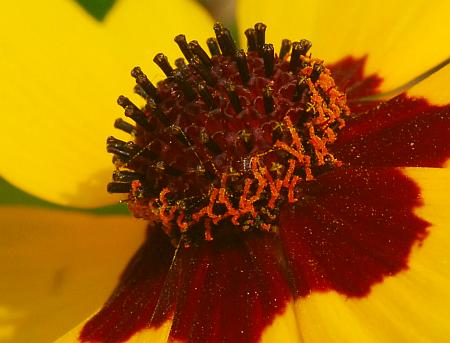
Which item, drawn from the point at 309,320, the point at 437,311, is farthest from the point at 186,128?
the point at 437,311

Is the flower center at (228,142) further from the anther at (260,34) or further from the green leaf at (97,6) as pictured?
the green leaf at (97,6)

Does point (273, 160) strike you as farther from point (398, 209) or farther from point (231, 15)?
point (231, 15)

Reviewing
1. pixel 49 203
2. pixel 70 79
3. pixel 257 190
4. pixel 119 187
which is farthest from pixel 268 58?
pixel 49 203

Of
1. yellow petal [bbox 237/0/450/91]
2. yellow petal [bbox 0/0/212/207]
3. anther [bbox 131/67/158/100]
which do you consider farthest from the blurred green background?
anther [bbox 131/67/158/100]

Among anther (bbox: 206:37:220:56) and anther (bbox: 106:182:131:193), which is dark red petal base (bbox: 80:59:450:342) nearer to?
anther (bbox: 106:182:131:193)

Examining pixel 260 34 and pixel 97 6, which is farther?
pixel 97 6

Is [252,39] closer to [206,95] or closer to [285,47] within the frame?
[285,47]

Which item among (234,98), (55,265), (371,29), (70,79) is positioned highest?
(371,29)

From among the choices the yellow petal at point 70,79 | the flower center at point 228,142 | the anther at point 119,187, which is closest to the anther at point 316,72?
the flower center at point 228,142
